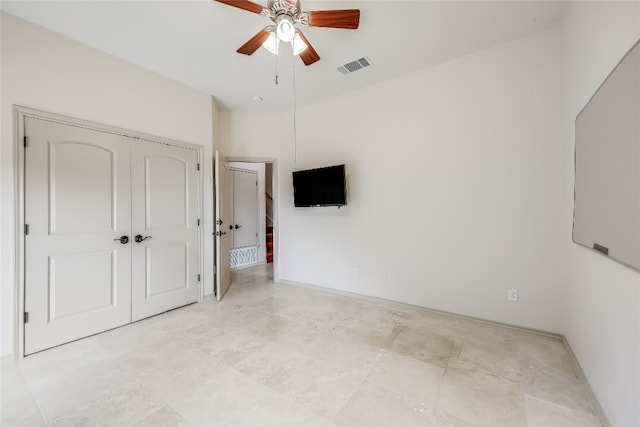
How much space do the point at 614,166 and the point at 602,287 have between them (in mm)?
756

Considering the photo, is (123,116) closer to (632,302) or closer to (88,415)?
(88,415)

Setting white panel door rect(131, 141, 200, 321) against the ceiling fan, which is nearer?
the ceiling fan

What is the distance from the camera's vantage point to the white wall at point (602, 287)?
123 centimetres

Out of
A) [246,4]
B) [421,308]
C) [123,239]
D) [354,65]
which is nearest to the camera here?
[246,4]

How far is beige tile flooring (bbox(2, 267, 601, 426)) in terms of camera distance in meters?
1.56

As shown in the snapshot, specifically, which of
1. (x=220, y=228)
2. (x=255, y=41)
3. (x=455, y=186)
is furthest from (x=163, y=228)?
(x=455, y=186)

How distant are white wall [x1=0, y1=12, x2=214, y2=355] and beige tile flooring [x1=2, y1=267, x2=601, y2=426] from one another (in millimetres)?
810

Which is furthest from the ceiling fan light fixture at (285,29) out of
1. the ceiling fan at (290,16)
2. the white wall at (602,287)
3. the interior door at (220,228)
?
the interior door at (220,228)

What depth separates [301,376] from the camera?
1.93m

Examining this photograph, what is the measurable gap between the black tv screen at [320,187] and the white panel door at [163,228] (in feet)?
4.76

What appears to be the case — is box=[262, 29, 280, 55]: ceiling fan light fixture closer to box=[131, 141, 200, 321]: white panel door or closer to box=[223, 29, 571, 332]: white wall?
box=[223, 29, 571, 332]: white wall

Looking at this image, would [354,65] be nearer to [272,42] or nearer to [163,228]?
[272,42]

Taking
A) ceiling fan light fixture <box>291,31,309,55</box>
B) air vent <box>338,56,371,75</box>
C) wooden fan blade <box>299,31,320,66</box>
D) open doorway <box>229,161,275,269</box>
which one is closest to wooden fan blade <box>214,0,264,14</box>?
ceiling fan light fixture <box>291,31,309,55</box>

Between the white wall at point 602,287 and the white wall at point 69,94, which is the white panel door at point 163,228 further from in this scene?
the white wall at point 602,287
